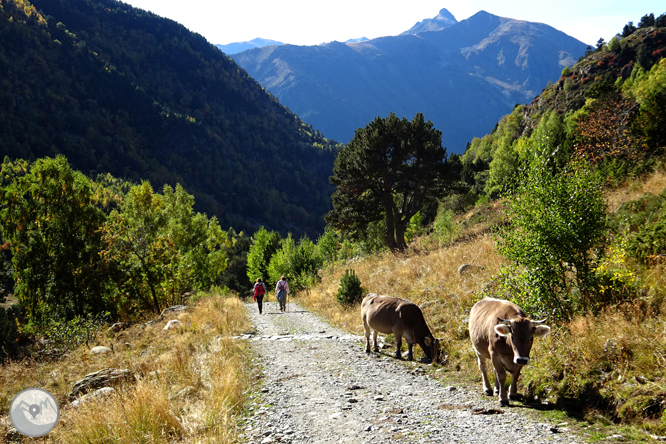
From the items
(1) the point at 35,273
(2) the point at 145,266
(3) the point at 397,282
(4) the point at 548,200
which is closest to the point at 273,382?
(4) the point at 548,200

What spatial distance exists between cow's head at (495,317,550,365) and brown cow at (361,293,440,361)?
12.1 ft

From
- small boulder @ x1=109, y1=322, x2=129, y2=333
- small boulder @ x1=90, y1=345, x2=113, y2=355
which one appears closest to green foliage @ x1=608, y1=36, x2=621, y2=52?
small boulder @ x1=109, y1=322, x2=129, y2=333

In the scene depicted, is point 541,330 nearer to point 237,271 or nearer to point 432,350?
point 432,350

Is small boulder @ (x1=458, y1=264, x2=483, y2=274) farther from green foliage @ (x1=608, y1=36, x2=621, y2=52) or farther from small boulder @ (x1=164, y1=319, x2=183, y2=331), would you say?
green foliage @ (x1=608, y1=36, x2=621, y2=52)

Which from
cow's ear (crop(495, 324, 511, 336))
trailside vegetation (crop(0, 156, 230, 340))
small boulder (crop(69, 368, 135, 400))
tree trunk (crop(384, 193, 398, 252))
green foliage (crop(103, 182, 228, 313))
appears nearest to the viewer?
cow's ear (crop(495, 324, 511, 336))

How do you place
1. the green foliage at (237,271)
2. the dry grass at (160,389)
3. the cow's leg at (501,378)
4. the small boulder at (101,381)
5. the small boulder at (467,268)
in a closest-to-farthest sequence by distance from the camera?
the dry grass at (160,389), the cow's leg at (501,378), the small boulder at (101,381), the small boulder at (467,268), the green foliage at (237,271)

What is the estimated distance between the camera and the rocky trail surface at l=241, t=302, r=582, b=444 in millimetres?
5090

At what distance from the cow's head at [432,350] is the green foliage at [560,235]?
2.55 meters

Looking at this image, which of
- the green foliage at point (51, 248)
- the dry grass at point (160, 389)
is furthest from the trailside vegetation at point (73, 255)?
the dry grass at point (160, 389)

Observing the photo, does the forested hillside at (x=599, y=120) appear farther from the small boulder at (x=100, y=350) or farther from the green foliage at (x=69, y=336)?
the green foliage at (x=69, y=336)

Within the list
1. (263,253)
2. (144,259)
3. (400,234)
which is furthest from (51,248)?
(263,253)

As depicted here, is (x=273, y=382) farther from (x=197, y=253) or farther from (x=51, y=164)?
(x=197, y=253)

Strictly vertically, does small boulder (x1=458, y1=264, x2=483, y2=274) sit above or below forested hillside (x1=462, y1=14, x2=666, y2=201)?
below

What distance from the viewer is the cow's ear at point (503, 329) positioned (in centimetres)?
562
